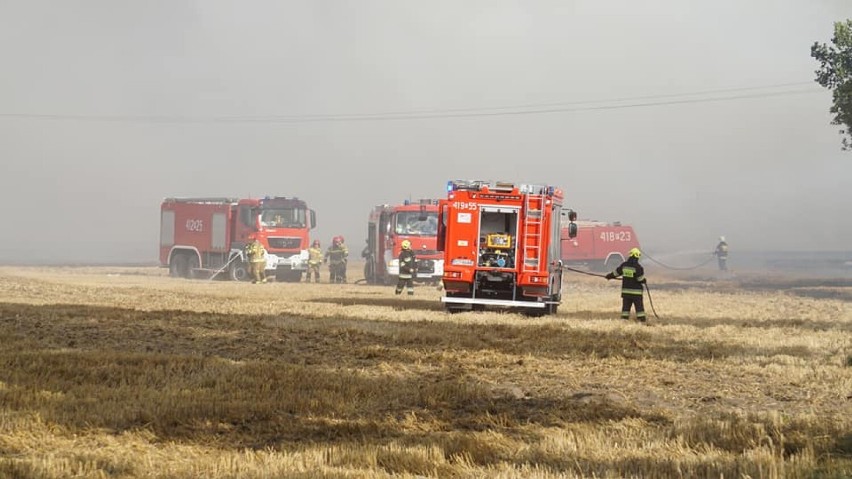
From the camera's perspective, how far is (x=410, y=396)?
962 cm

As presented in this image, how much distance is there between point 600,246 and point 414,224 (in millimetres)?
16707

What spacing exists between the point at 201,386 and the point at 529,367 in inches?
153

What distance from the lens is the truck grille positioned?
125ft

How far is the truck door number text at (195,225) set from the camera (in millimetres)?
39812

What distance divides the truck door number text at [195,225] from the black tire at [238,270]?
211cm

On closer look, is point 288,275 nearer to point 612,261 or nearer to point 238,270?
point 238,270

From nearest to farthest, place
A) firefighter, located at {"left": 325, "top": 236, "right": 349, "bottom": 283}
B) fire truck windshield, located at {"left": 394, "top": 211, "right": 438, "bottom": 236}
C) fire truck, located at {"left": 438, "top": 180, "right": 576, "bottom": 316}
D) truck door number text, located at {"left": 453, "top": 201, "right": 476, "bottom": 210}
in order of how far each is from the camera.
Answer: fire truck, located at {"left": 438, "top": 180, "right": 576, "bottom": 316}
truck door number text, located at {"left": 453, "top": 201, "right": 476, "bottom": 210}
fire truck windshield, located at {"left": 394, "top": 211, "right": 438, "bottom": 236}
firefighter, located at {"left": 325, "top": 236, "right": 349, "bottom": 283}

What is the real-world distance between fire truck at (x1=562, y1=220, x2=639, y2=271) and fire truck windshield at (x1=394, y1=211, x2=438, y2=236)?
15.2 meters

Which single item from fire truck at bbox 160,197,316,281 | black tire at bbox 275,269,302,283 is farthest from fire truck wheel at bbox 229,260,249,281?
black tire at bbox 275,269,302,283

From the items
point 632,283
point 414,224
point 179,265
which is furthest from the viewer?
point 179,265

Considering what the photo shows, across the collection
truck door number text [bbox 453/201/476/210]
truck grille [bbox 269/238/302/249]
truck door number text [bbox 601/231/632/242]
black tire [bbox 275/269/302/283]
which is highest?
truck door number text [bbox 601/231/632/242]

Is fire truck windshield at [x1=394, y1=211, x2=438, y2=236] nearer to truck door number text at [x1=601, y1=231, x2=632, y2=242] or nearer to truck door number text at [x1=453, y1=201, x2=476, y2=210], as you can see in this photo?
truck door number text at [x1=453, y1=201, x2=476, y2=210]

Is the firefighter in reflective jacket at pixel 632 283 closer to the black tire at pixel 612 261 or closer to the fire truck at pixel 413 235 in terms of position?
the fire truck at pixel 413 235

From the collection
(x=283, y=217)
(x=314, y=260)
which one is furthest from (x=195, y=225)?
(x=314, y=260)
